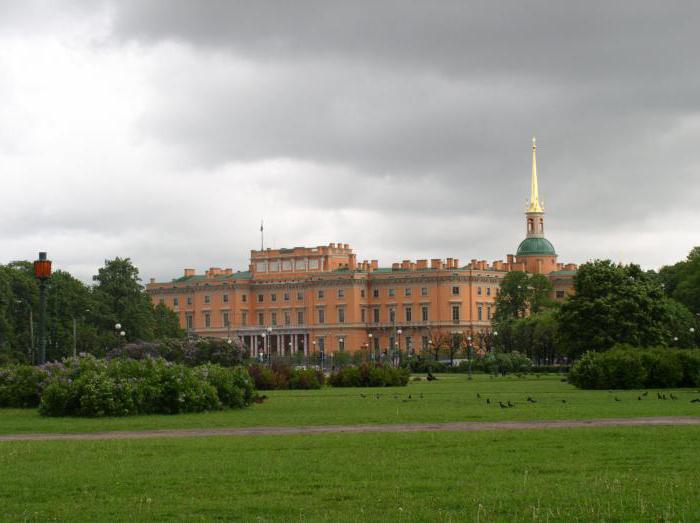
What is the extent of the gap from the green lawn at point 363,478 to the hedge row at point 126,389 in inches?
364

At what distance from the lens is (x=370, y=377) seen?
59.9 meters

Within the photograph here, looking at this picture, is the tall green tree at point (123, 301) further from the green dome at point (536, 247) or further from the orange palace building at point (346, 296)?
the green dome at point (536, 247)

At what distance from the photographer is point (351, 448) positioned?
2228 cm

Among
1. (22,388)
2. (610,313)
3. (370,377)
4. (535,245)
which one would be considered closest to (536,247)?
(535,245)

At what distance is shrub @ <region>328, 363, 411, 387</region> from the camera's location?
5953 centimetres

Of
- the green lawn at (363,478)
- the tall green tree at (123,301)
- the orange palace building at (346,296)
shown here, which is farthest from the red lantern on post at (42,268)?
the orange palace building at (346,296)

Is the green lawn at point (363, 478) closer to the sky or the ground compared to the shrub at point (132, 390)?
closer to the ground

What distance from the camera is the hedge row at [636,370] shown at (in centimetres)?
5081

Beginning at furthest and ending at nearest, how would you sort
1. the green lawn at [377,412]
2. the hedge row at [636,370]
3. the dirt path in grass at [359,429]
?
the hedge row at [636,370], the green lawn at [377,412], the dirt path in grass at [359,429]

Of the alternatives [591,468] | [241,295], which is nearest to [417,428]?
[591,468]

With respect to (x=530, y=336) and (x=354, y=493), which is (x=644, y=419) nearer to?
(x=354, y=493)

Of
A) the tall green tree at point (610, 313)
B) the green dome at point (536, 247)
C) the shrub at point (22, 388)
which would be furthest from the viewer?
the green dome at point (536, 247)

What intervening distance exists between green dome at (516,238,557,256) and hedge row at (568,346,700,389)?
129 m

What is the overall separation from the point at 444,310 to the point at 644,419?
144m
